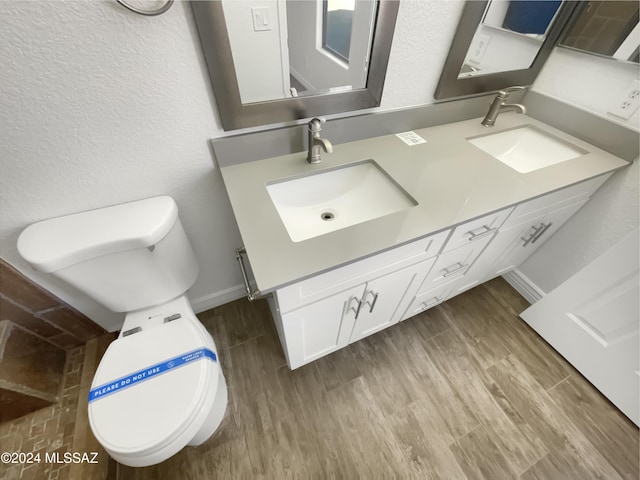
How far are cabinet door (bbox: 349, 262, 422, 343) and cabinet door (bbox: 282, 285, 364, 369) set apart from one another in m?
0.04

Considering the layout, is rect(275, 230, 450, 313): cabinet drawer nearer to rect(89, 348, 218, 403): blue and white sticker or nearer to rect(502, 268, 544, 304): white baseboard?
rect(89, 348, 218, 403): blue and white sticker

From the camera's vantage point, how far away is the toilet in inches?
29.4

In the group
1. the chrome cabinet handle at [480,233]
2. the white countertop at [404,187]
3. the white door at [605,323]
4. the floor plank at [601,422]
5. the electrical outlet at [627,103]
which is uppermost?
the electrical outlet at [627,103]

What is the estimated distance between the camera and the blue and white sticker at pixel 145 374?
806 millimetres

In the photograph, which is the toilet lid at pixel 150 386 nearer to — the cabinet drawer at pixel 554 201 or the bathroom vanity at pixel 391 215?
the bathroom vanity at pixel 391 215

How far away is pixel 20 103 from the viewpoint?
632mm

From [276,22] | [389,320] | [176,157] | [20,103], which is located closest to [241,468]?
[389,320]

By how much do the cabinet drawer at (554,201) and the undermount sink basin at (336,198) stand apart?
479 mm

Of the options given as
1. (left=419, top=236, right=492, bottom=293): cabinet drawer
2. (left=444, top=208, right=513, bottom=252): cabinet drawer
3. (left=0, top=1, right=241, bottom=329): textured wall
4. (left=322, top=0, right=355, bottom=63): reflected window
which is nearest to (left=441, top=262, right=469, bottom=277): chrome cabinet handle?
(left=419, top=236, right=492, bottom=293): cabinet drawer

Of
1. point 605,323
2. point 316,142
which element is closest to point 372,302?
point 316,142

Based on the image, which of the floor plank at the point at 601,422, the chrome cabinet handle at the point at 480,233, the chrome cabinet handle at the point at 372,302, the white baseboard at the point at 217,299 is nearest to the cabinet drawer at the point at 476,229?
the chrome cabinet handle at the point at 480,233

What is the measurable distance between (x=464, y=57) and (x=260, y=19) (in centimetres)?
80

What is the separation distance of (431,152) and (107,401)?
1.40m

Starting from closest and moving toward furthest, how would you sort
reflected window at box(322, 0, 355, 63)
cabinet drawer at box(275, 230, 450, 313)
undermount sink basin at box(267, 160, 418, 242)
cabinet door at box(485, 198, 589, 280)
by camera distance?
cabinet drawer at box(275, 230, 450, 313) < reflected window at box(322, 0, 355, 63) < undermount sink basin at box(267, 160, 418, 242) < cabinet door at box(485, 198, 589, 280)
